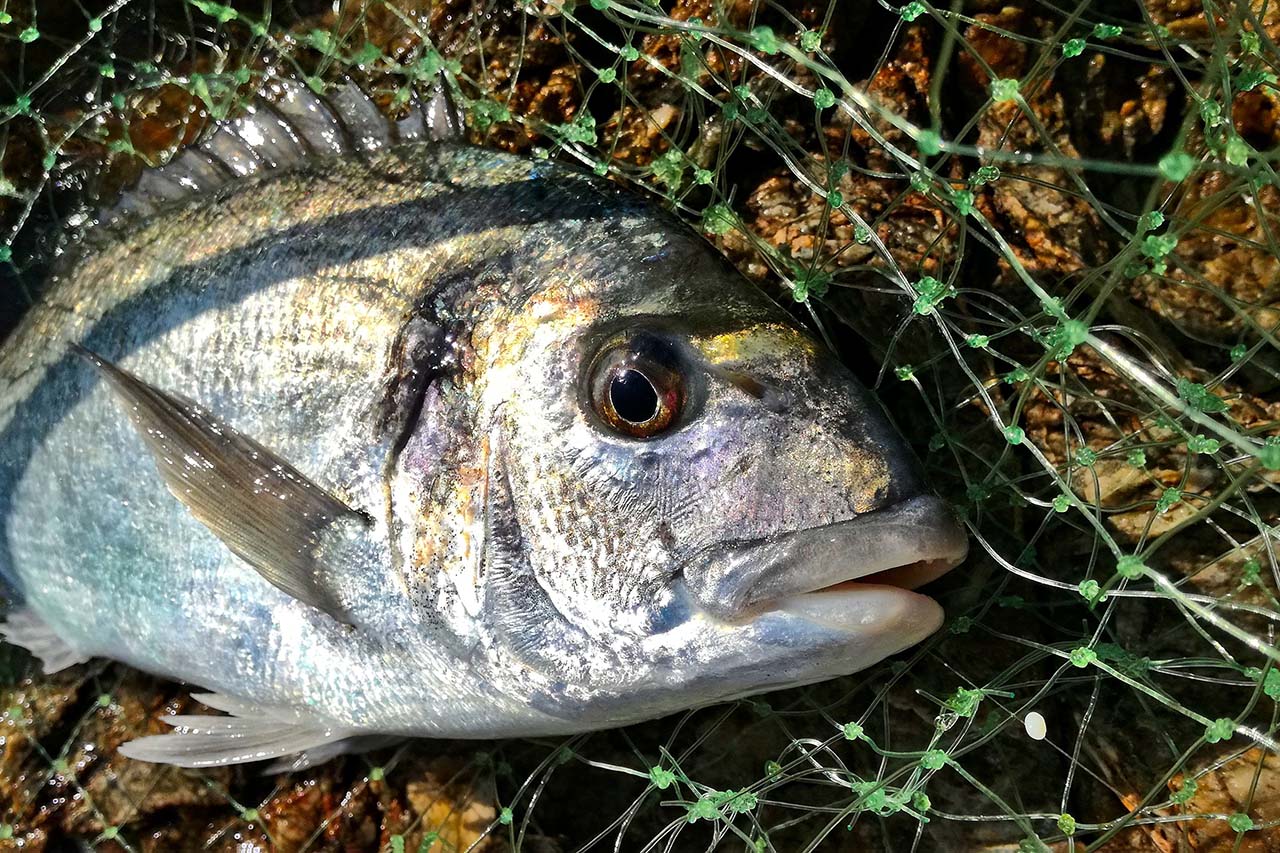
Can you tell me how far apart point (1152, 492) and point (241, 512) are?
213 centimetres

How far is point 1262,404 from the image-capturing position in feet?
7.50

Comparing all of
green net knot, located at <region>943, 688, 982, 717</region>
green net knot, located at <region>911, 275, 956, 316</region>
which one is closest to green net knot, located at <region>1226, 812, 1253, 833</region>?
green net knot, located at <region>943, 688, 982, 717</region>

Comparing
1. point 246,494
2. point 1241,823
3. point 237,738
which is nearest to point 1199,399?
point 1241,823

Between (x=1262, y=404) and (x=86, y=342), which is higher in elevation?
(x=86, y=342)

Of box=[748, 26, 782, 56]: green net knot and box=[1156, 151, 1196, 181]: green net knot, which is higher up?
box=[748, 26, 782, 56]: green net knot

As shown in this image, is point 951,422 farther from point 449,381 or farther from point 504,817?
point 504,817

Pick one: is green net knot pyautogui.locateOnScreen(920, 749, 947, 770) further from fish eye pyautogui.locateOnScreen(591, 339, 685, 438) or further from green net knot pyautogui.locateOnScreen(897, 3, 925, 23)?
green net knot pyautogui.locateOnScreen(897, 3, 925, 23)

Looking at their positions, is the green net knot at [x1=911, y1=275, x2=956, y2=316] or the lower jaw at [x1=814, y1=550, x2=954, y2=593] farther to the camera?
the green net knot at [x1=911, y1=275, x2=956, y2=316]

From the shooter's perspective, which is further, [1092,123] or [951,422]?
[1092,123]

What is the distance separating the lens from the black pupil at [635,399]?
60.8 inches

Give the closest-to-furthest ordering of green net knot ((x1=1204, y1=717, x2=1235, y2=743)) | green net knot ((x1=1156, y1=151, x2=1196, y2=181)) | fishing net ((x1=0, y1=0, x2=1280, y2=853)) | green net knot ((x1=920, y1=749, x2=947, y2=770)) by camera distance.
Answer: green net knot ((x1=1156, y1=151, x2=1196, y2=181))
green net knot ((x1=1204, y1=717, x2=1235, y2=743))
green net knot ((x1=920, y1=749, x2=947, y2=770))
fishing net ((x1=0, y1=0, x2=1280, y2=853))

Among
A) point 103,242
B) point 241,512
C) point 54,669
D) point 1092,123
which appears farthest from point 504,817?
point 1092,123

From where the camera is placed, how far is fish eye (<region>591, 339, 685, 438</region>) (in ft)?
5.06

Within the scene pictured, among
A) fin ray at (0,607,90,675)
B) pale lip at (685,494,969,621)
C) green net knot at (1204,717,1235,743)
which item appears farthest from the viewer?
fin ray at (0,607,90,675)
